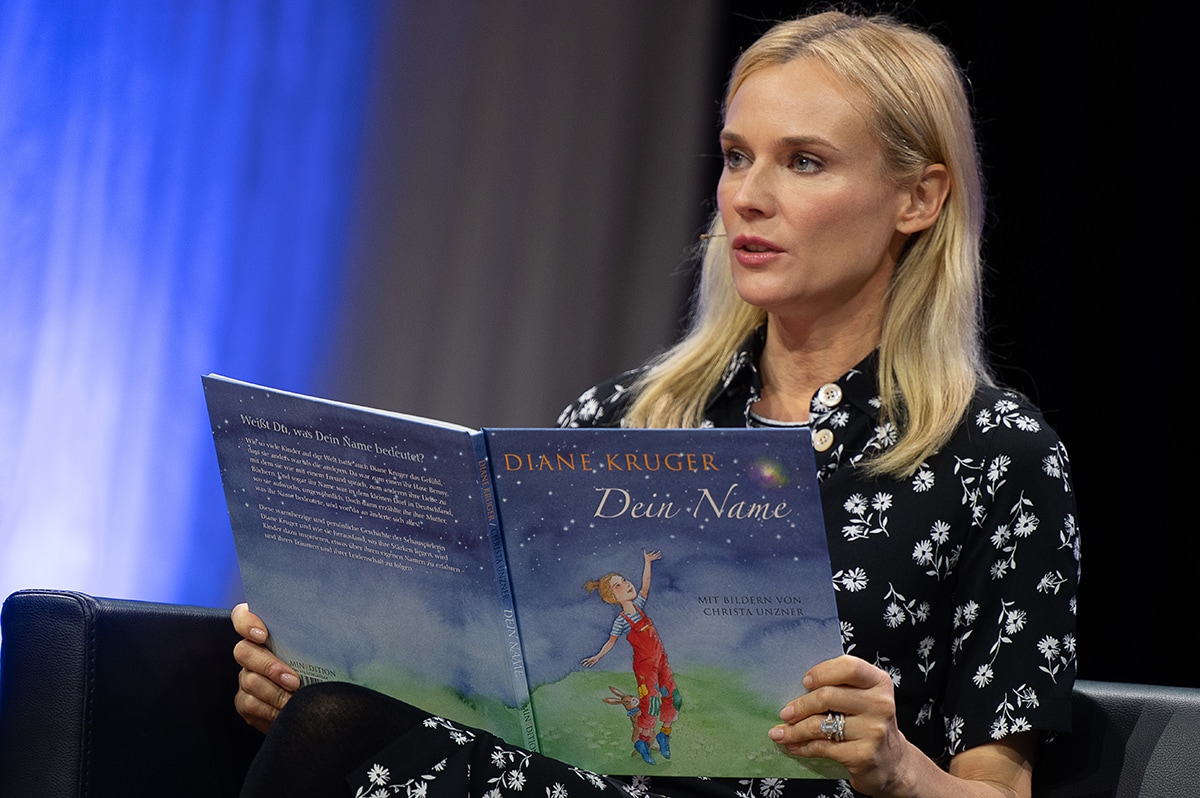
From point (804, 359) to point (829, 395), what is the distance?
0.32 ft

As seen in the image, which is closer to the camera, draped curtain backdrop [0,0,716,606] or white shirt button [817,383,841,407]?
white shirt button [817,383,841,407]

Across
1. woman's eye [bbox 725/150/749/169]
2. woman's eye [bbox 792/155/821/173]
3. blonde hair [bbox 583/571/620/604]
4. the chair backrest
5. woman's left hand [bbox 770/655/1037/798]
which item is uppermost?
woman's eye [bbox 725/150/749/169]

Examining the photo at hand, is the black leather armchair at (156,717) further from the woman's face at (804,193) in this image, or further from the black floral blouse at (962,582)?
the woman's face at (804,193)

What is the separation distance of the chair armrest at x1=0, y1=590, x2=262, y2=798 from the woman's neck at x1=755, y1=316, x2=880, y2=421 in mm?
622

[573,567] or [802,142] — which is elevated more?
[802,142]

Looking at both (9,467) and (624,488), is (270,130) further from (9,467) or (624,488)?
(624,488)

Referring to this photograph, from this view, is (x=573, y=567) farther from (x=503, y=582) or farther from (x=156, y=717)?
(x=156, y=717)

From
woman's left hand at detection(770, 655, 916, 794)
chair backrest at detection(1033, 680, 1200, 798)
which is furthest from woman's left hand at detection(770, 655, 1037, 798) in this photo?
chair backrest at detection(1033, 680, 1200, 798)

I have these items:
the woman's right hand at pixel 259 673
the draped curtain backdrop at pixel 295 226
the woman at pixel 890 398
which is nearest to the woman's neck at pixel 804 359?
the woman at pixel 890 398

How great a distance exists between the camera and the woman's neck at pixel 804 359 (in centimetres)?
136

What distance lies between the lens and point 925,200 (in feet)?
4.47

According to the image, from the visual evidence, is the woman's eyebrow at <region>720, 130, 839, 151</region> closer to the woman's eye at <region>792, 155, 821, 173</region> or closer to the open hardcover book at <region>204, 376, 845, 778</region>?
the woman's eye at <region>792, 155, 821, 173</region>

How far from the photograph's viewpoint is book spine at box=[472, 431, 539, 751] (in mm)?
945

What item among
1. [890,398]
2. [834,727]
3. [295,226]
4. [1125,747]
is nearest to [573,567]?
[834,727]
